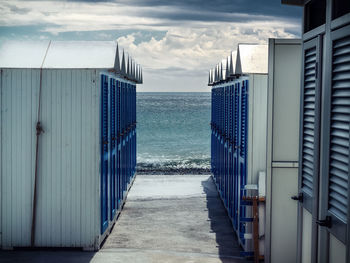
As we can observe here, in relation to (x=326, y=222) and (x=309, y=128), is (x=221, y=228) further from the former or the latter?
(x=326, y=222)

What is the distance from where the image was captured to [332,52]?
3.68 metres

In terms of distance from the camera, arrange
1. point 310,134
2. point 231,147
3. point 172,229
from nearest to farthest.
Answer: point 310,134 → point 172,229 → point 231,147

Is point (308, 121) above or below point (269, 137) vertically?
above

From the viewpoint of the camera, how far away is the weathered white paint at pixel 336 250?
11.5ft

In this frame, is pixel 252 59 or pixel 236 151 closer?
pixel 252 59

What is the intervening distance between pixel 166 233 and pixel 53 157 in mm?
2955

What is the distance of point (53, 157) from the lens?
8.45 metres

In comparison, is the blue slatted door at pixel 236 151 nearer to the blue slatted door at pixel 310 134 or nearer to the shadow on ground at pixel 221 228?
the shadow on ground at pixel 221 228

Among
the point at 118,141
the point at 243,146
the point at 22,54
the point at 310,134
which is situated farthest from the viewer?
the point at 118,141

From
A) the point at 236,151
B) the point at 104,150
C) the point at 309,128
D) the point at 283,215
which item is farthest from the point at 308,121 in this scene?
the point at 236,151

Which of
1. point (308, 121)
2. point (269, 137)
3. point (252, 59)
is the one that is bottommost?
point (269, 137)

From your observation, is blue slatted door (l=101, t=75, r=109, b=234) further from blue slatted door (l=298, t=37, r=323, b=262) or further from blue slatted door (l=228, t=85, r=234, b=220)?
blue slatted door (l=298, t=37, r=323, b=262)

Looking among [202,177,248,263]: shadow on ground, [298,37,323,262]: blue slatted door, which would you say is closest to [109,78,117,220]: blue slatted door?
[202,177,248,263]: shadow on ground

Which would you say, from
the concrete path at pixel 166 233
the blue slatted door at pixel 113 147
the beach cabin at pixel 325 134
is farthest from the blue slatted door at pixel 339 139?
the blue slatted door at pixel 113 147
